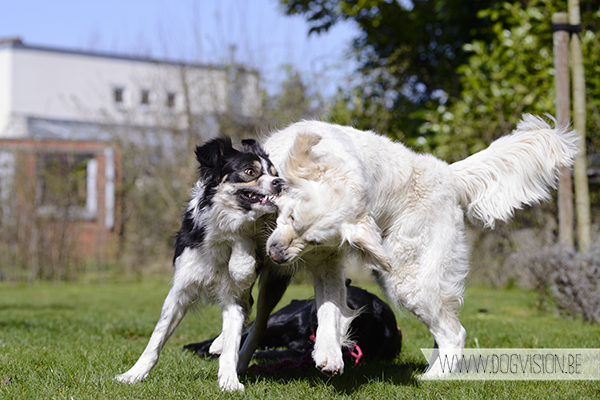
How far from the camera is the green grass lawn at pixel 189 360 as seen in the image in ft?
11.6

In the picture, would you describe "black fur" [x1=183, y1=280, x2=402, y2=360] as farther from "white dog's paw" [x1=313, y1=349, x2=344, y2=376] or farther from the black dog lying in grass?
"white dog's paw" [x1=313, y1=349, x2=344, y2=376]

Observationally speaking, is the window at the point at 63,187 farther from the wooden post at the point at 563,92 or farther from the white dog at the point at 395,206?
the wooden post at the point at 563,92

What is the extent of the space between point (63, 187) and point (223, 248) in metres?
10.3

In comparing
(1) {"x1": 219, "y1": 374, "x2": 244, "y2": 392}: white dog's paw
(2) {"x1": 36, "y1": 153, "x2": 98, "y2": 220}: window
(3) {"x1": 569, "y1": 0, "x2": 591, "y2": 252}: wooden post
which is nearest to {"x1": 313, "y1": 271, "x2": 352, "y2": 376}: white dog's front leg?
(1) {"x1": 219, "y1": 374, "x2": 244, "y2": 392}: white dog's paw

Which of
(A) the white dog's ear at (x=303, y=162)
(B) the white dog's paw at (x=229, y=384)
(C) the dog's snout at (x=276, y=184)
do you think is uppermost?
(A) the white dog's ear at (x=303, y=162)

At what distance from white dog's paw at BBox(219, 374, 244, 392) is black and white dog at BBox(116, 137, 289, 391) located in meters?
0.07

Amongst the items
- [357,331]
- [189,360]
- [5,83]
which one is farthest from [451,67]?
[5,83]

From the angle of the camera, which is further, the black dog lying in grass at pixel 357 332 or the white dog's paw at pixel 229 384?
the black dog lying in grass at pixel 357 332

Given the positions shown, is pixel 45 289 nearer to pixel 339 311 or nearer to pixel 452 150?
pixel 452 150

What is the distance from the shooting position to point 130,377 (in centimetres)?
370

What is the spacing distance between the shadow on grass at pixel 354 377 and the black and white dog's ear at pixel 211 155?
1521mm

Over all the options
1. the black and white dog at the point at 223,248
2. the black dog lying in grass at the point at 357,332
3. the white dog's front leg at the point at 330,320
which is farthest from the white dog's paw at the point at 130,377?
the white dog's front leg at the point at 330,320

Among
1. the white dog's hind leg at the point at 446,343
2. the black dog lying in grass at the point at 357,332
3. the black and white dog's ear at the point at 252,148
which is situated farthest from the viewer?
the black dog lying in grass at the point at 357,332

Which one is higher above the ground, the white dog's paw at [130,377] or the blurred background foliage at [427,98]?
the blurred background foliage at [427,98]
